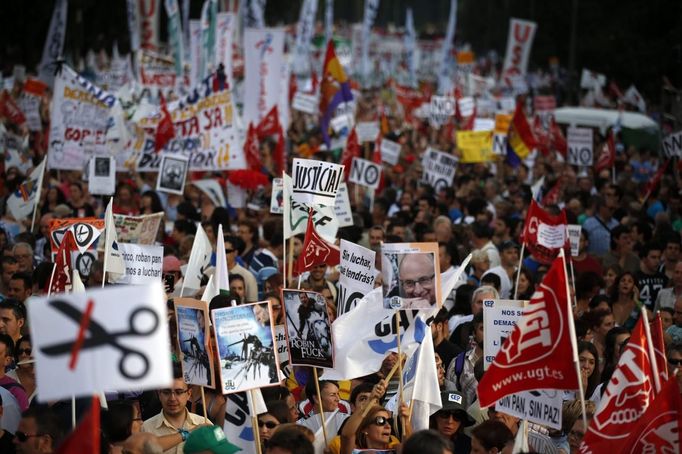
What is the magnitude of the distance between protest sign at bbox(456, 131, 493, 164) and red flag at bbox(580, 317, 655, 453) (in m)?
17.9

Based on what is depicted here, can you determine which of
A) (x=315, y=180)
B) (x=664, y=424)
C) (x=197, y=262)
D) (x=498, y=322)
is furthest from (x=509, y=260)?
(x=664, y=424)

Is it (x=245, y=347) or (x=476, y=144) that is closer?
(x=245, y=347)

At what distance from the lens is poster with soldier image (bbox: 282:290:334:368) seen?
8.24 m

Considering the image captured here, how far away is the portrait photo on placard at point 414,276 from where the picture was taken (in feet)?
26.2

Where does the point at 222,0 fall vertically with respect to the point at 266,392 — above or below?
above

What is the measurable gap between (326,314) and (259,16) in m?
29.4

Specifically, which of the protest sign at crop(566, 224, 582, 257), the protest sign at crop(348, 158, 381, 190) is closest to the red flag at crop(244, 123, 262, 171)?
the protest sign at crop(348, 158, 381, 190)

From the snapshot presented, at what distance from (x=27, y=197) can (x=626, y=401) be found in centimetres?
987

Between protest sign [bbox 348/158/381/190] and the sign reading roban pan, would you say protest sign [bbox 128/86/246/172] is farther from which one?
the sign reading roban pan

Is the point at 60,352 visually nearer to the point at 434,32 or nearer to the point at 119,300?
the point at 119,300

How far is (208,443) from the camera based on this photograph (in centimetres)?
661

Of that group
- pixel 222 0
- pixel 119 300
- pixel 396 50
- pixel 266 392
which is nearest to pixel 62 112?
pixel 266 392

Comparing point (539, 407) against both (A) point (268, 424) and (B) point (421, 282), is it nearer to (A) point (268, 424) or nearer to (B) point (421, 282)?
(B) point (421, 282)

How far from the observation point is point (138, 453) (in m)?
6.64
